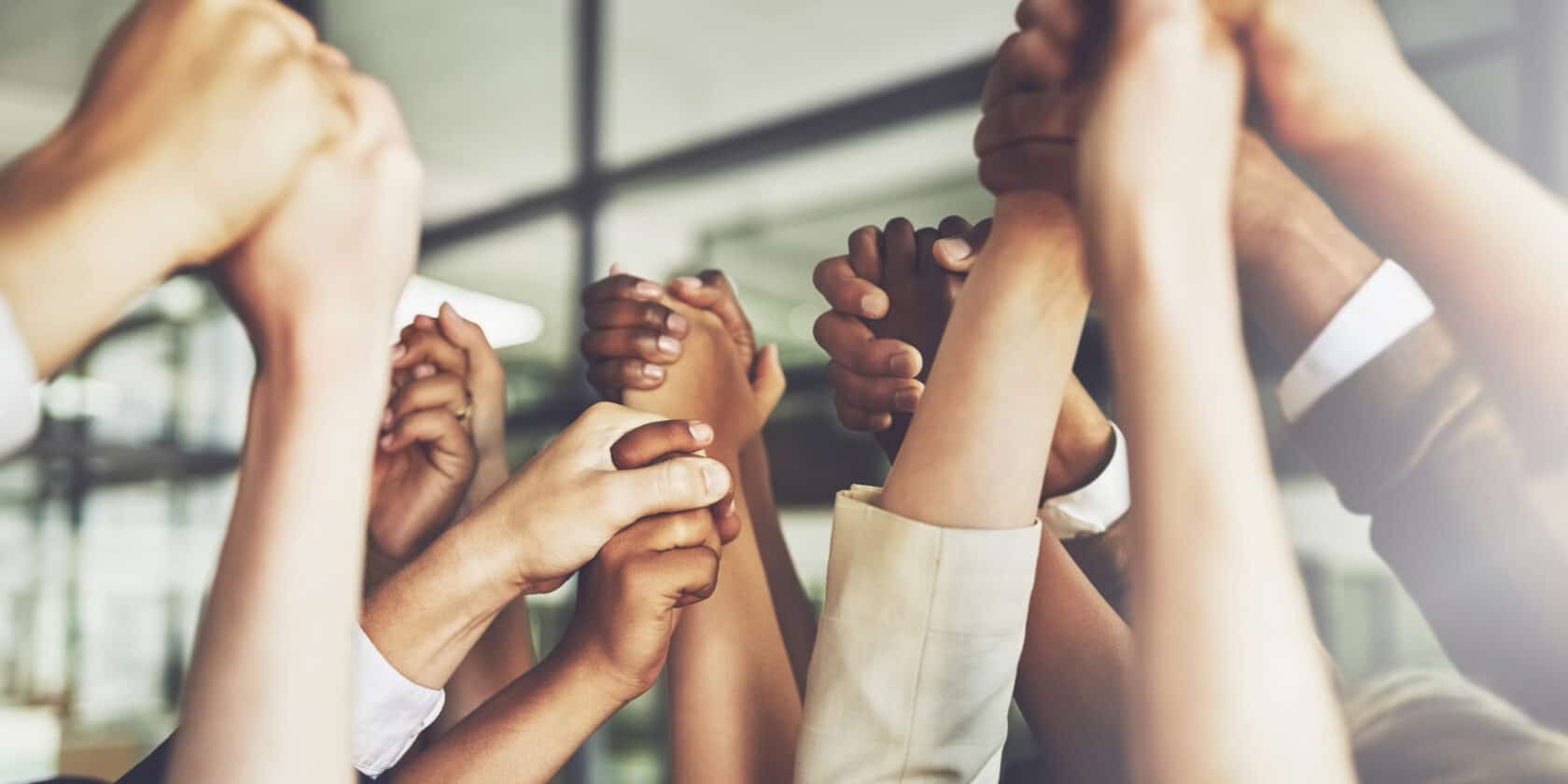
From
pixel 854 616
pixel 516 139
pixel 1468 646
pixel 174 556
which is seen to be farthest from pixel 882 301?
pixel 174 556

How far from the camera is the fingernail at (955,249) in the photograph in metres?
0.46

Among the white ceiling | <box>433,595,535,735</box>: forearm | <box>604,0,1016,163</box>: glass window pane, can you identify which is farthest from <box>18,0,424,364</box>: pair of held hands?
<box>604,0,1016,163</box>: glass window pane

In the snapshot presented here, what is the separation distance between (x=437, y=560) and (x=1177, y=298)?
0.36m

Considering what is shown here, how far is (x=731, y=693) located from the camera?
47cm

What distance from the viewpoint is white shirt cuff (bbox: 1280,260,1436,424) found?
38cm

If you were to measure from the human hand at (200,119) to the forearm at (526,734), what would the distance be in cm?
26

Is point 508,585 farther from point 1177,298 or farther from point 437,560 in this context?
point 1177,298

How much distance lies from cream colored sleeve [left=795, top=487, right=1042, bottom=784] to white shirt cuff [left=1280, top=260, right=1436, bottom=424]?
130mm

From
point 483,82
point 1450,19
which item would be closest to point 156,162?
point 1450,19

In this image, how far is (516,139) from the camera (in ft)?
5.89

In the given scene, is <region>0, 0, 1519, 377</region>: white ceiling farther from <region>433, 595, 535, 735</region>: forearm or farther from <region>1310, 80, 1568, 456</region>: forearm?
<region>1310, 80, 1568, 456</region>: forearm

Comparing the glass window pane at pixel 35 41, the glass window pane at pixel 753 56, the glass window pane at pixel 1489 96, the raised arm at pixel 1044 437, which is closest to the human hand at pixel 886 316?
the raised arm at pixel 1044 437

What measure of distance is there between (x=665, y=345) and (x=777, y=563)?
157mm

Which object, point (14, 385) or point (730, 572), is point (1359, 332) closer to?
point (730, 572)
